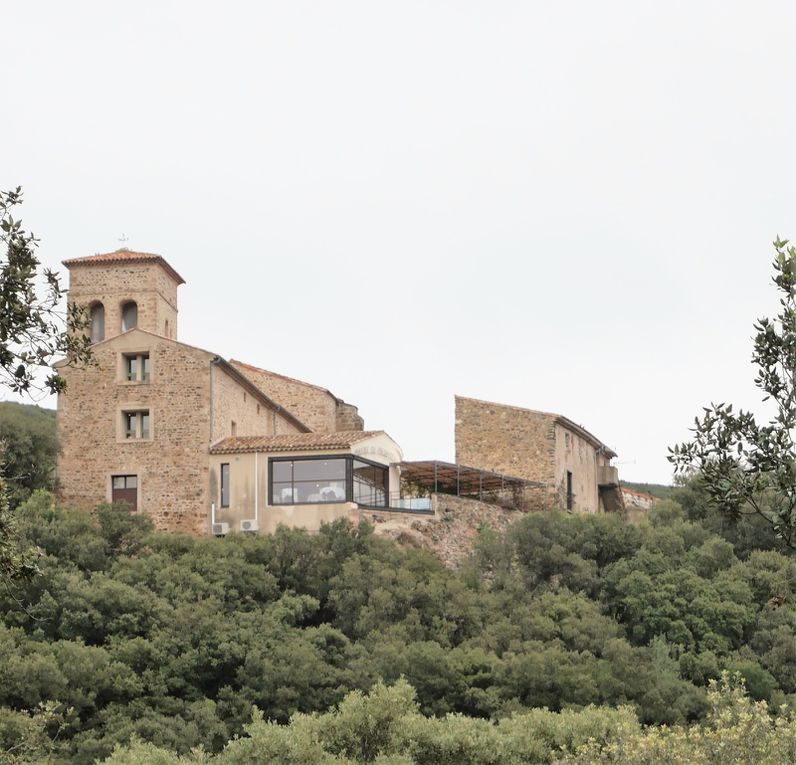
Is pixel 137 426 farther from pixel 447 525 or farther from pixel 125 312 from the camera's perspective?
pixel 447 525

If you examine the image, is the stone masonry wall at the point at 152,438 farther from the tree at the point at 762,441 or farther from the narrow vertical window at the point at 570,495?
the tree at the point at 762,441

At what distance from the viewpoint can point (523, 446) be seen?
5391 cm

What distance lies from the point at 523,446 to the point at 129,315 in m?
15.6

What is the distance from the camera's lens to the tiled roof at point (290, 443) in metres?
46.1

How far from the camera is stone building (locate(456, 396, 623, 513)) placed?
2112 inches

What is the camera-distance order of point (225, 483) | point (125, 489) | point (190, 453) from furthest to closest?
point (125, 489) → point (190, 453) → point (225, 483)

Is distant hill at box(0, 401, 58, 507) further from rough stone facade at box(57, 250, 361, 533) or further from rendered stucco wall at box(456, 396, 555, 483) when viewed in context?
rendered stucco wall at box(456, 396, 555, 483)

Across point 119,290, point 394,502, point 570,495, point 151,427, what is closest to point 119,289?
point 119,290

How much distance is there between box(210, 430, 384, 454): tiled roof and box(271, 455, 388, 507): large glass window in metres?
0.44

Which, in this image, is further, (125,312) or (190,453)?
(125,312)

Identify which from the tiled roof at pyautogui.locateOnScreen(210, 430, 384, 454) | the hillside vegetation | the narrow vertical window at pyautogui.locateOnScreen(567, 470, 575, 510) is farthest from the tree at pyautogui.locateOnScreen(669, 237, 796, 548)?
the narrow vertical window at pyautogui.locateOnScreen(567, 470, 575, 510)

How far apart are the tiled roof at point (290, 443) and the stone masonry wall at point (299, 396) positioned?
29.7 ft

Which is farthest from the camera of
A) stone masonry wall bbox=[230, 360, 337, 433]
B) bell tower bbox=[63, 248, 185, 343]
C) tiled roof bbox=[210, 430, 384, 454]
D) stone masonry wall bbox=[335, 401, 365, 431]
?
stone masonry wall bbox=[335, 401, 365, 431]

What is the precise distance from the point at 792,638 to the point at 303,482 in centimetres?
1577
